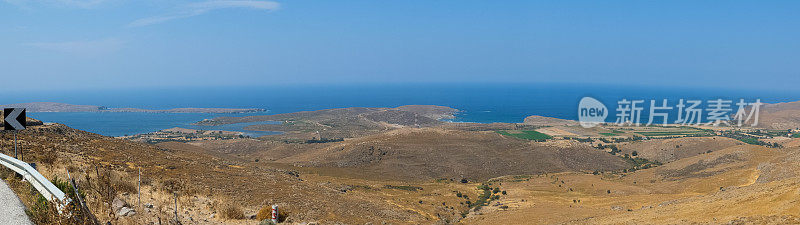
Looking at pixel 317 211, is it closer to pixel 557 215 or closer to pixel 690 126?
pixel 557 215

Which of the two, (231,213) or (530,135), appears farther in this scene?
(530,135)

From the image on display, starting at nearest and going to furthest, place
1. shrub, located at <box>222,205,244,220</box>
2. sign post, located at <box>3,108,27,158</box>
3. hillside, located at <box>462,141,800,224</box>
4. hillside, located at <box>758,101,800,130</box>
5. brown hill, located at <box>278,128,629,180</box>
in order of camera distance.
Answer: sign post, located at <box>3,108,27,158</box>
shrub, located at <box>222,205,244,220</box>
hillside, located at <box>462,141,800,224</box>
brown hill, located at <box>278,128,629,180</box>
hillside, located at <box>758,101,800,130</box>

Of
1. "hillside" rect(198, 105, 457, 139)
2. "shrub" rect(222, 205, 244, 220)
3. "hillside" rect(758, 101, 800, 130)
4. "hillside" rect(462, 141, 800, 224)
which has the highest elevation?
"shrub" rect(222, 205, 244, 220)

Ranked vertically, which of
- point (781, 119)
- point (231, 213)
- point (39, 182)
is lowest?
point (781, 119)

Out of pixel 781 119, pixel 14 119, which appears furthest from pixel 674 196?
pixel 781 119

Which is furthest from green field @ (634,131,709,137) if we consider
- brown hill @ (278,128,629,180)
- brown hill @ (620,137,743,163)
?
brown hill @ (278,128,629,180)

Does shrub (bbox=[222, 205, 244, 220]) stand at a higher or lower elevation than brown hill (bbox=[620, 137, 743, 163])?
higher

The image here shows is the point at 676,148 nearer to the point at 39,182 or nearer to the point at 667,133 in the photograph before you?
the point at 667,133

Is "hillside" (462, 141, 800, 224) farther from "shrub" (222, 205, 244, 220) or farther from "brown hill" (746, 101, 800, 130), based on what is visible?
"brown hill" (746, 101, 800, 130)

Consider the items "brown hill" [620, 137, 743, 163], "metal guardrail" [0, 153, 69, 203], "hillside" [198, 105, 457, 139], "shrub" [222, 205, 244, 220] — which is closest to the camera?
"metal guardrail" [0, 153, 69, 203]
